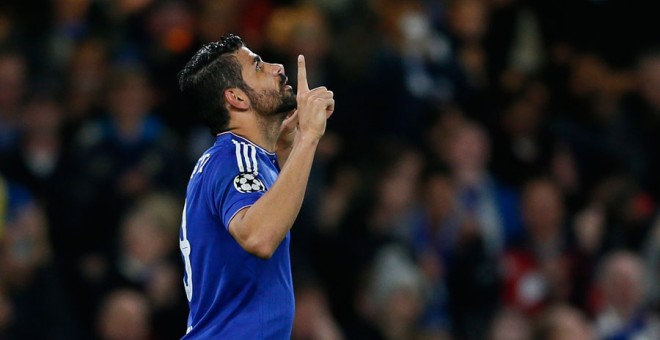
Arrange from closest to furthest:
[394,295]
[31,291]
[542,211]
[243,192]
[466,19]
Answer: [243,192], [31,291], [394,295], [542,211], [466,19]

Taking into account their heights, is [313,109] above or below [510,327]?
above

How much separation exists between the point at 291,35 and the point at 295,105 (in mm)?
4510

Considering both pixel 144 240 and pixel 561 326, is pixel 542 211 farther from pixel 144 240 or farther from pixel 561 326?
pixel 144 240

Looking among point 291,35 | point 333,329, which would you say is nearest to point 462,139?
point 291,35

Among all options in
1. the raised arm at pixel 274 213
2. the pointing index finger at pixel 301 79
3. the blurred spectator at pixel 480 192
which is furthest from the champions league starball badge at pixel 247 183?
the blurred spectator at pixel 480 192

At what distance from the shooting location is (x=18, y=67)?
8648 mm

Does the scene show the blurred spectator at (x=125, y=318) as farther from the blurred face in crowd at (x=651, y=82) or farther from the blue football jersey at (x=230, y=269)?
the blurred face in crowd at (x=651, y=82)

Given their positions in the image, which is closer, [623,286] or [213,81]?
[213,81]

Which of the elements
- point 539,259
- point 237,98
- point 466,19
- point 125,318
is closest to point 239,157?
point 237,98

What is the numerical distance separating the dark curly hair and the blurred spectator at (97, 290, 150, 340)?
2788 mm

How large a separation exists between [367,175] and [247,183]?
14.9 ft

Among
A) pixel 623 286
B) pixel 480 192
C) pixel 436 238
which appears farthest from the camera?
pixel 480 192

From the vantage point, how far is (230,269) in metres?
4.73

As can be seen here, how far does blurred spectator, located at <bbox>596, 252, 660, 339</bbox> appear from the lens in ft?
28.9
